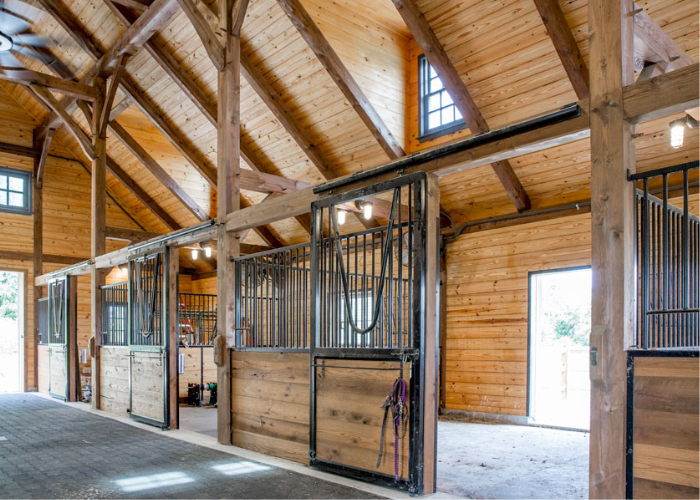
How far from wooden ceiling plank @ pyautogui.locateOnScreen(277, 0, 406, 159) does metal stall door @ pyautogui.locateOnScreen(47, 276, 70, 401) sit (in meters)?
5.68

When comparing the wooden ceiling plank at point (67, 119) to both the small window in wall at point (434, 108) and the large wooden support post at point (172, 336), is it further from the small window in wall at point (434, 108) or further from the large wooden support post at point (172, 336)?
the small window in wall at point (434, 108)

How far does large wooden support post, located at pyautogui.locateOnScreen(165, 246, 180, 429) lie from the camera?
6348 millimetres

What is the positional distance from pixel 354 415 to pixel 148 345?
11.7 feet

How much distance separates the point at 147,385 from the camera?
683 centimetres

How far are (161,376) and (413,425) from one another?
12.3 feet

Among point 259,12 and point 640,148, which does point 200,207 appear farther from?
point 640,148

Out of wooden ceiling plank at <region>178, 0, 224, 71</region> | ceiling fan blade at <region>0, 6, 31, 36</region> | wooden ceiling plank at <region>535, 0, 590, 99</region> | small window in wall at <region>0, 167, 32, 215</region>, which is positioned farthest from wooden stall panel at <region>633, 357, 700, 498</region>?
small window in wall at <region>0, 167, 32, 215</region>

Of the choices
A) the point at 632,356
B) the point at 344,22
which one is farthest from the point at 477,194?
the point at 632,356

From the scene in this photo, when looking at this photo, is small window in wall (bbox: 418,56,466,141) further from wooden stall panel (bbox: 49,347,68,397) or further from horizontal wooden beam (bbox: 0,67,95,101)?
wooden stall panel (bbox: 49,347,68,397)

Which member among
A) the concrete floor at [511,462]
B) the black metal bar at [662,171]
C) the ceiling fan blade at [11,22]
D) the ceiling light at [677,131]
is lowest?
the concrete floor at [511,462]

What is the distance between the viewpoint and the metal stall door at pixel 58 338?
921 centimetres

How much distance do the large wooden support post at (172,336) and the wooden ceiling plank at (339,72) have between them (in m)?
2.55

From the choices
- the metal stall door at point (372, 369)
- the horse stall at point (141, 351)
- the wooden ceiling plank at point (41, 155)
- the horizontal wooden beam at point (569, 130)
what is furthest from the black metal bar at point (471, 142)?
the wooden ceiling plank at point (41, 155)

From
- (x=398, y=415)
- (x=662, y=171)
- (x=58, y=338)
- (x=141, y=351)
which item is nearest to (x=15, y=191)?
(x=58, y=338)
